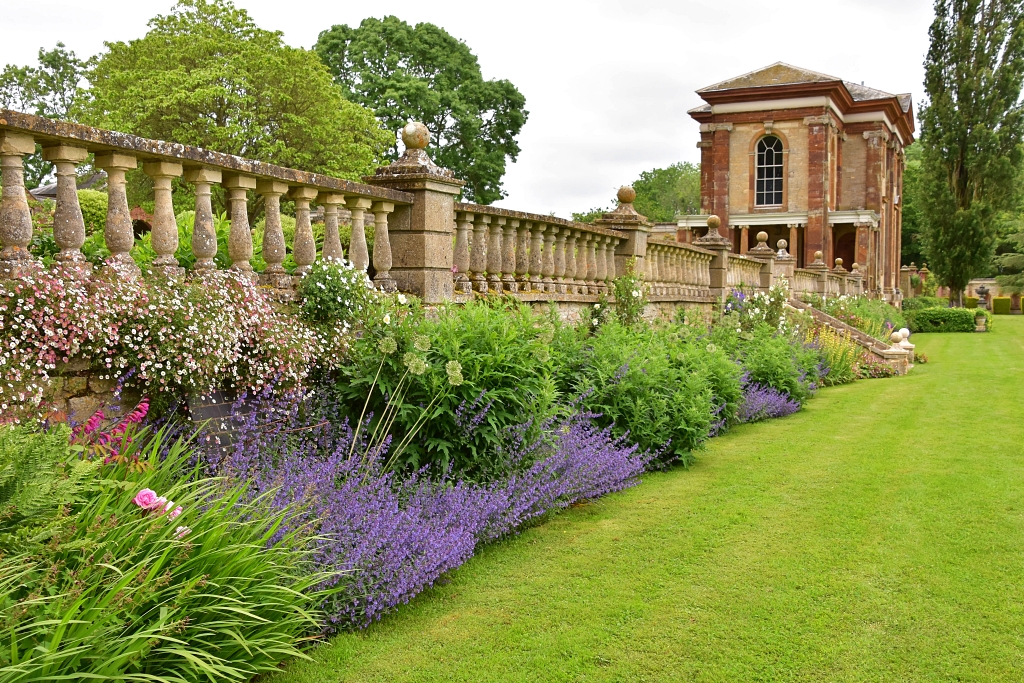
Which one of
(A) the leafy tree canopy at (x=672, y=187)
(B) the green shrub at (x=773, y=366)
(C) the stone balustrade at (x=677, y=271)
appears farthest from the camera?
(A) the leafy tree canopy at (x=672, y=187)

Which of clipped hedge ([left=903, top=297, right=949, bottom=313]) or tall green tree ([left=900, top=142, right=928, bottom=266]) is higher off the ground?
tall green tree ([left=900, top=142, right=928, bottom=266])

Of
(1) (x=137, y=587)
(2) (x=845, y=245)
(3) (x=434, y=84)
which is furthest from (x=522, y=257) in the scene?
(2) (x=845, y=245)

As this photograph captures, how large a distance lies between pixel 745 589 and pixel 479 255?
180 inches

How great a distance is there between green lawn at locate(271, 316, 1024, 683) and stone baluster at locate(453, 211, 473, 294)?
97.0 inches

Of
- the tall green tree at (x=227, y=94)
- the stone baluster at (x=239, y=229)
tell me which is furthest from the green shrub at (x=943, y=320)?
the stone baluster at (x=239, y=229)

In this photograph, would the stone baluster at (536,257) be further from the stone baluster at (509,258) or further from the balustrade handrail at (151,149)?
the balustrade handrail at (151,149)

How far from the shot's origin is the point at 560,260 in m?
9.95

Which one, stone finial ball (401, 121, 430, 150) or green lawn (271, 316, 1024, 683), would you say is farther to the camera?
stone finial ball (401, 121, 430, 150)

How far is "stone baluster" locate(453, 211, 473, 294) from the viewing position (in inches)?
318

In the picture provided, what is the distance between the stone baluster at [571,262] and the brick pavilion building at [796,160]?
94.6 ft

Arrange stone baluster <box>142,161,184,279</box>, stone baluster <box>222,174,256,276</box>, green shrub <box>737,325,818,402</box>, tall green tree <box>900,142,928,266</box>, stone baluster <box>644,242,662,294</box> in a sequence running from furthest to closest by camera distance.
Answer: tall green tree <box>900,142,928,266</box>, stone baluster <box>644,242,662,294</box>, green shrub <box>737,325,818,402</box>, stone baluster <box>222,174,256,276</box>, stone baluster <box>142,161,184,279</box>

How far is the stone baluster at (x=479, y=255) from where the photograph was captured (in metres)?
8.36

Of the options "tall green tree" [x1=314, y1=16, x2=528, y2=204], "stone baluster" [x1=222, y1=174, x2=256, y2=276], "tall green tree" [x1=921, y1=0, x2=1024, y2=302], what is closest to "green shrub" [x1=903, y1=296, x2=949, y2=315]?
"tall green tree" [x1=921, y1=0, x2=1024, y2=302]

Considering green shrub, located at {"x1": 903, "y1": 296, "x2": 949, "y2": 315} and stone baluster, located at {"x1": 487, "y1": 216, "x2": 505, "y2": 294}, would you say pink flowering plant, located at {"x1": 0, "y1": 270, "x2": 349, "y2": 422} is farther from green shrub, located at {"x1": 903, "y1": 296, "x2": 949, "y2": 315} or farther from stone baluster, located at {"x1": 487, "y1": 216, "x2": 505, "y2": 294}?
green shrub, located at {"x1": 903, "y1": 296, "x2": 949, "y2": 315}
